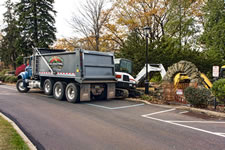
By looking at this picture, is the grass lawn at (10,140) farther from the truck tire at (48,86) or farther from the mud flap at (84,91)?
the truck tire at (48,86)

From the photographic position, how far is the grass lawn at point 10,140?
433 centimetres

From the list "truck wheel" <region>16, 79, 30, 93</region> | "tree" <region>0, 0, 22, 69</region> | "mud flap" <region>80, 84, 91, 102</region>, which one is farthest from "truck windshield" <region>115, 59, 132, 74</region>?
"tree" <region>0, 0, 22, 69</region>

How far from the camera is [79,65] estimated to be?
10.6 meters

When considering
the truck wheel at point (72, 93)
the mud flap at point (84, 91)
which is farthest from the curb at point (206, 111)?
the truck wheel at point (72, 93)

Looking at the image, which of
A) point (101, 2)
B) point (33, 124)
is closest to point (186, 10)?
point (101, 2)

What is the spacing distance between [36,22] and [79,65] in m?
21.5

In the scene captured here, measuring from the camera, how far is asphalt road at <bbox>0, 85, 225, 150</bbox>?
4922 millimetres

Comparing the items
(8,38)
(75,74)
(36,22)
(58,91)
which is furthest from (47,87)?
(8,38)

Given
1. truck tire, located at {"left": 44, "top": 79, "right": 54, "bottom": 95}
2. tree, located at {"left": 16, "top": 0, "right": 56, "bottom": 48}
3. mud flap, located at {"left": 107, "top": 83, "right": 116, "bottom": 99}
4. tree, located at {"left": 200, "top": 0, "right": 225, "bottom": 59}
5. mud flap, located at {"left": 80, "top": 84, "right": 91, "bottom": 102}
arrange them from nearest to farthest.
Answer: mud flap, located at {"left": 80, "top": 84, "right": 91, "bottom": 102} → mud flap, located at {"left": 107, "top": 83, "right": 116, "bottom": 99} → truck tire, located at {"left": 44, "top": 79, "right": 54, "bottom": 95} → tree, located at {"left": 200, "top": 0, "right": 225, "bottom": 59} → tree, located at {"left": 16, "top": 0, "right": 56, "bottom": 48}

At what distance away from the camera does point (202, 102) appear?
9.45 m

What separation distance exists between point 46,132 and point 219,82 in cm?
704

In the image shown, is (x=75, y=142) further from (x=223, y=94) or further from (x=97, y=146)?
(x=223, y=94)

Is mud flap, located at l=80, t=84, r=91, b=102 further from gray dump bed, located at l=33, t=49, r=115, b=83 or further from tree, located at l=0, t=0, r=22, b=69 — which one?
tree, located at l=0, t=0, r=22, b=69

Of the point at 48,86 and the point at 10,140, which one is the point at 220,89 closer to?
the point at 10,140
